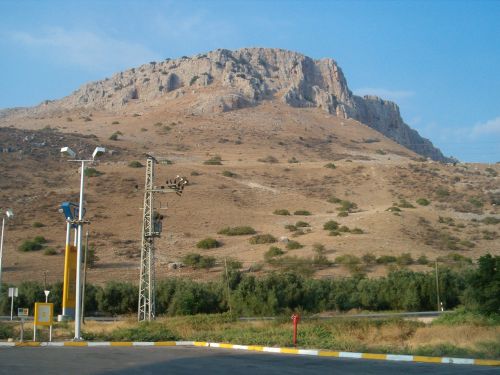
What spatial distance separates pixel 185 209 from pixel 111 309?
27129mm

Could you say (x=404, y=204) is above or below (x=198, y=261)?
above

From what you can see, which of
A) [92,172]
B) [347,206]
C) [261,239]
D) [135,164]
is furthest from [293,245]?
[135,164]

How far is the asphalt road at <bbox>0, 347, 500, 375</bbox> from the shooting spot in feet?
45.3

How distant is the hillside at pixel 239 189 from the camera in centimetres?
5312

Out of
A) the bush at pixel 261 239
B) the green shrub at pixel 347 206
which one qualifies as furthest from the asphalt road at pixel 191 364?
the green shrub at pixel 347 206

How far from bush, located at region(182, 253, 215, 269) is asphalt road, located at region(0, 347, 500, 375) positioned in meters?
29.6

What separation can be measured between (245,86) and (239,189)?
61.6 m

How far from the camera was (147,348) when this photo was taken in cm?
2038

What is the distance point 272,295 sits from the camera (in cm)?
3759

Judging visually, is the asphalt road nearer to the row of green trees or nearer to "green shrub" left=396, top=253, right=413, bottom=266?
the row of green trees

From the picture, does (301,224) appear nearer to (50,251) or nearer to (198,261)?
(198,261)

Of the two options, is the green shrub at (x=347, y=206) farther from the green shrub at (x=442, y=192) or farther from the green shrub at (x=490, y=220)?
the green shrub at (x=490, y=220)

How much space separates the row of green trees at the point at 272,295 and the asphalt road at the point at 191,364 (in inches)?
742

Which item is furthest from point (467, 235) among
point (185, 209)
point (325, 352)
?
point (325, 352)
